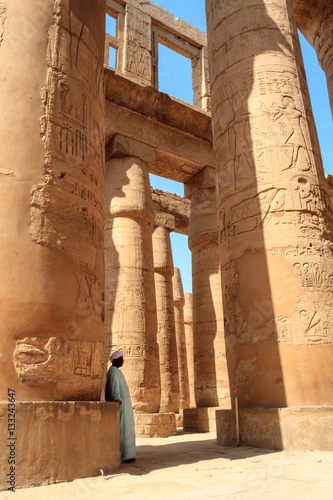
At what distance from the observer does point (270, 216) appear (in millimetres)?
5363

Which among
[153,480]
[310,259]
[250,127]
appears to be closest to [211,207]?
[250,127]

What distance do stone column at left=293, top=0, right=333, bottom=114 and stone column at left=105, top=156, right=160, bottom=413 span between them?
4.52m

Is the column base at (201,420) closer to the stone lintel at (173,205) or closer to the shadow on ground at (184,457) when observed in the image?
the shadow on ground at (184,457)

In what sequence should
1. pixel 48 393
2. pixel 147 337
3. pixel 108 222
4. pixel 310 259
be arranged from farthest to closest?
pixel 108 222
pixel 147 337
pixel 310 259
pixel 48 393

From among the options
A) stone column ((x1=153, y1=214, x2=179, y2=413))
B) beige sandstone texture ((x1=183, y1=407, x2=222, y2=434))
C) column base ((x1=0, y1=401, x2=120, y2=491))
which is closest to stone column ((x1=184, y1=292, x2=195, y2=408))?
stone column ((x1=153, y1=214, x2=179, y2=413))

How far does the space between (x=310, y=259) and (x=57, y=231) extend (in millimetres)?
3081

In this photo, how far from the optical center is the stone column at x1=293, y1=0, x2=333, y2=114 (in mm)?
9320

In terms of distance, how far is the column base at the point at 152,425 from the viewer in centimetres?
796

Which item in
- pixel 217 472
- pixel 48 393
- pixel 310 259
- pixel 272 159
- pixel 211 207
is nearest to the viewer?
pixel 48 393

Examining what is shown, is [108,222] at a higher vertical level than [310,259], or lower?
higher

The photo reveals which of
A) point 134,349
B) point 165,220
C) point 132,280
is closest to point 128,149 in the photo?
point 132,280

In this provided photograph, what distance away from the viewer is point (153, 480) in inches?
117

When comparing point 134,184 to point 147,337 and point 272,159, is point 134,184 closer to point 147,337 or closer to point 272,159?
point 147,337

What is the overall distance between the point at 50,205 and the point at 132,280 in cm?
576
